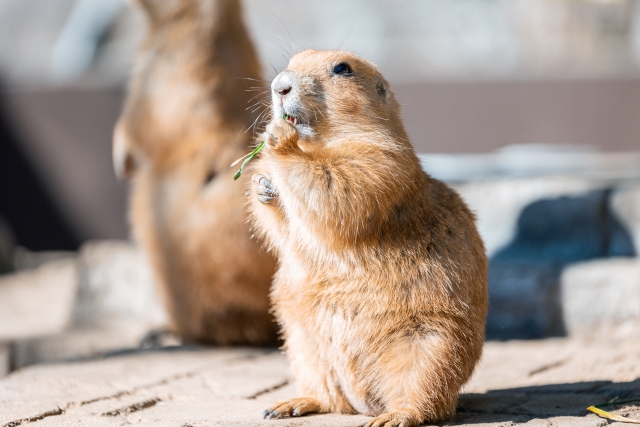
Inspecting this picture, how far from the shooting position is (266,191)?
11.5ft

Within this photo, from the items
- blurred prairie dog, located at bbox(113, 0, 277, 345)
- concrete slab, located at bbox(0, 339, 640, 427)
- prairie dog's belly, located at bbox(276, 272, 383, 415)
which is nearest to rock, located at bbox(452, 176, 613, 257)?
concrete slab, located at bbox(0, 339, 640, 427)

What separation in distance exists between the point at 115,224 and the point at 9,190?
1524 millimetres

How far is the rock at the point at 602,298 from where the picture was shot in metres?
5.57

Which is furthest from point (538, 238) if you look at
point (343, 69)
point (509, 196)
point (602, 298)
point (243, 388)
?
point (343, 69)

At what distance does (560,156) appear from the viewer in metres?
8.39

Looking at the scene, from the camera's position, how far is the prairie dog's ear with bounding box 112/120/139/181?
20.6ft

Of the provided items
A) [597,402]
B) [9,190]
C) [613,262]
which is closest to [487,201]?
[613,262]

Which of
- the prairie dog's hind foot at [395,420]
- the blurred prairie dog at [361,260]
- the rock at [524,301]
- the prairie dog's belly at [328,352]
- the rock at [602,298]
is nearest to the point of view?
the prairie dog's hind foot at [395,420]

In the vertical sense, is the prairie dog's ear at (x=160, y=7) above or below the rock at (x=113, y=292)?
above

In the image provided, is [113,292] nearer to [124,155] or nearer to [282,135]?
[124,155]

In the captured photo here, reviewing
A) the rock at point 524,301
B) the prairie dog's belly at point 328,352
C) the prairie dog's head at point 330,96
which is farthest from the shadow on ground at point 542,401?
the rock at point 524,301

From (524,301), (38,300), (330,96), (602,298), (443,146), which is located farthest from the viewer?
(443,146)

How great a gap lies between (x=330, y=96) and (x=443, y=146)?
5.93 m

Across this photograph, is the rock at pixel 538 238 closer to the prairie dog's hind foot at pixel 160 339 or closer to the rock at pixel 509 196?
the rock at pixel 509 196
